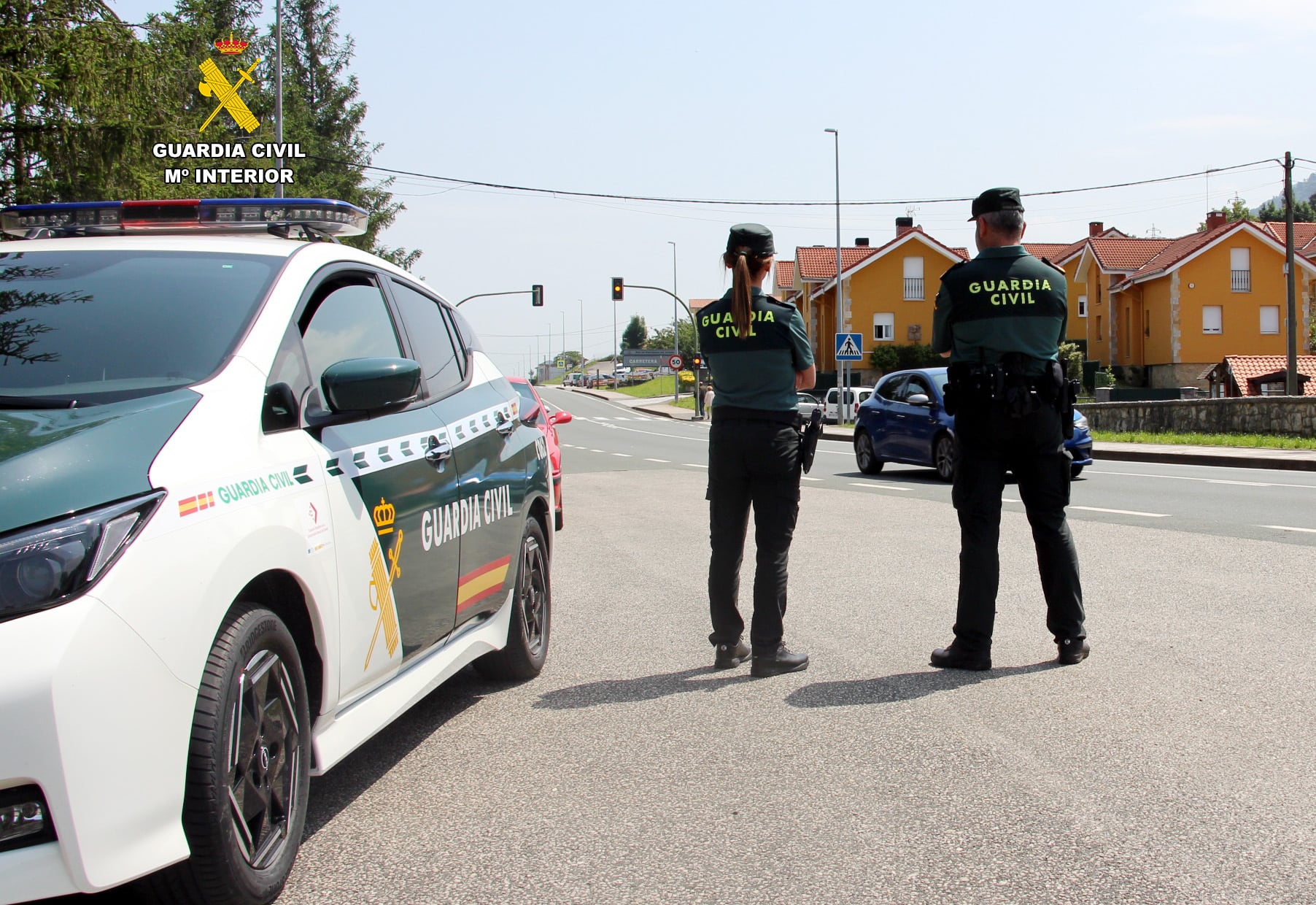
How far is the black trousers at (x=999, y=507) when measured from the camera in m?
5.42

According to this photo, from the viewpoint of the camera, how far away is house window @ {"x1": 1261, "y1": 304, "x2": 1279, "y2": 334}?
55000 mm

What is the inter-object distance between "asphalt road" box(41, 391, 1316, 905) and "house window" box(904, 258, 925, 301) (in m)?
57.7

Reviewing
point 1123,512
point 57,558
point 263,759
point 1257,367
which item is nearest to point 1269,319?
point 1257,367

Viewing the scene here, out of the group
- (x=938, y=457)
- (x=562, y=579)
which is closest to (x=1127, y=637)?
(x=562, y=579)

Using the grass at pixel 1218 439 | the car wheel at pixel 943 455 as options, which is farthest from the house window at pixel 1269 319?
the car wheel at pixel 943 455

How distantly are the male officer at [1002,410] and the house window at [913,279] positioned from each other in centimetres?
5996

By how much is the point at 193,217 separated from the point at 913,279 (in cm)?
6220

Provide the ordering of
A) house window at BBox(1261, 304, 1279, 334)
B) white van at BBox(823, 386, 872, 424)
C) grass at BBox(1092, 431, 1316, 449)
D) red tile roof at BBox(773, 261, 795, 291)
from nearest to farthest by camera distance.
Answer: grass at BBox(1092, 431, 1316, 449), white van at BBox(823, 386, 872, 424), house window at BBox(1261, 304, 1279, 334), red tile roof at BBox(773, 261, 795, 291)

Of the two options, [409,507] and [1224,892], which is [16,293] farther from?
[1224,892]

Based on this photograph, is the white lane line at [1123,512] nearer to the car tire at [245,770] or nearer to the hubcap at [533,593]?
Result: the hubcap at [533,593]

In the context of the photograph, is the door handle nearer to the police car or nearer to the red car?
the police car

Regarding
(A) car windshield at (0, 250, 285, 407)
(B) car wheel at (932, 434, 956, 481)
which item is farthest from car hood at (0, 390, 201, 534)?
(B) car wheel at (932, 434, 956, 481)

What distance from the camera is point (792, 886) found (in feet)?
10.4

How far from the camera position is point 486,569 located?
4699 mm
